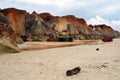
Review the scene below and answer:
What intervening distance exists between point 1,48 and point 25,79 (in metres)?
11.3

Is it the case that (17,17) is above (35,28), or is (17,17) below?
above

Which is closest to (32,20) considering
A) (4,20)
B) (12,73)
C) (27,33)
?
(27,33)

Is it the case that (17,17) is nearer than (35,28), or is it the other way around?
(35,28)

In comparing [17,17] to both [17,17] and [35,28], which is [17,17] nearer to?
[17,17]

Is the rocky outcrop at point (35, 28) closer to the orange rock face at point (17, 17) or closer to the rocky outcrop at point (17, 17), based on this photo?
the rocky outcrop at point (17, 17)

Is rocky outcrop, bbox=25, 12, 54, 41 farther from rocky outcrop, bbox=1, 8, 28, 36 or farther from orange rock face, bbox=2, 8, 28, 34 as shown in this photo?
orange rock face, bbox=2, 8, 28, 34

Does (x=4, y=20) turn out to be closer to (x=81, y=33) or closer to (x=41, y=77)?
(x=41, y=77)

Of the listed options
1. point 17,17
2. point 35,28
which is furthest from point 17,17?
point 35,28

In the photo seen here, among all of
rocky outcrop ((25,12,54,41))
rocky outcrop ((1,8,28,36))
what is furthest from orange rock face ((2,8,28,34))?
rocky outcrop ((25,12,54,41))

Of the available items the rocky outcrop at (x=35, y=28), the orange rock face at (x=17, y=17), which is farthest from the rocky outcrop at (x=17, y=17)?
the rocky outcrop at (x=35, y=28)

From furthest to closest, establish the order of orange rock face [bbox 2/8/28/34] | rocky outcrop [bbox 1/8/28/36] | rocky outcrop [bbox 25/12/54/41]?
orange rock face [bbox 2/8/28/34]
rocky outcrop [bbox 1/8/28/36]
rocky outcrop [bbox 25/12/54/41]

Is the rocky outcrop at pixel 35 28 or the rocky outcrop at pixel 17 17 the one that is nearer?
the rocky outcrop at pixel 35 28

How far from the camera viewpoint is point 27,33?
2474 inches

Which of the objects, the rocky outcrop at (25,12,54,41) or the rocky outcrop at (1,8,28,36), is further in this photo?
the rocky outcrop at (1,8,28,36)
